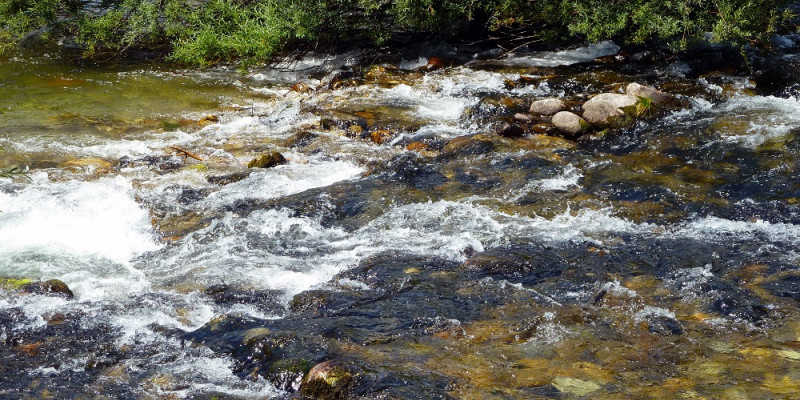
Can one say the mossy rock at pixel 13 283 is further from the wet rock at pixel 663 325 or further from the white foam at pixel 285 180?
the wet rock at pixel 663 325

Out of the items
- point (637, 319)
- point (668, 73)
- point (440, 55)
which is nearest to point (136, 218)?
point (637, 319)

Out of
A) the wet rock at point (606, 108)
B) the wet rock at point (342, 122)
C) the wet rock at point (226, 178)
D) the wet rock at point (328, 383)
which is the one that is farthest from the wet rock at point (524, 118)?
the wet rock at point (328, 383)

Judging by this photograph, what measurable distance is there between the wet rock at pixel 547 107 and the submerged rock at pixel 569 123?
1.59 feet

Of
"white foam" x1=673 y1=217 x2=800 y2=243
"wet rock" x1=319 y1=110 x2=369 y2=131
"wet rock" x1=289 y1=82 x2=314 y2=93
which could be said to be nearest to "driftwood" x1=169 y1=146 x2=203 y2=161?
"wet rock" x1=319 y1=110 x2=369 y2=131

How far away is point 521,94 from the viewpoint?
38.7 ft

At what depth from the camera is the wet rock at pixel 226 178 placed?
883 centimetres

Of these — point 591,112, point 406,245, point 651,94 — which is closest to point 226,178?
point 406,245

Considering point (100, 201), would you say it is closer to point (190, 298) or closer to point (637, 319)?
point (190, 298)

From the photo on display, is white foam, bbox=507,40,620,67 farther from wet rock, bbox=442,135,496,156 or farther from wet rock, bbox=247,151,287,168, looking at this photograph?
wet rock, bbox=247,151,287,168

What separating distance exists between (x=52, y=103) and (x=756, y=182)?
422 inches

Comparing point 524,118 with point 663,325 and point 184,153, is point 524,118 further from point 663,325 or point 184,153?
point 663,325

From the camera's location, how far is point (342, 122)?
10.8 meters

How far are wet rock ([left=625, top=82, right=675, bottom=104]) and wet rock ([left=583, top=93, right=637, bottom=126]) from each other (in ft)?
0.88

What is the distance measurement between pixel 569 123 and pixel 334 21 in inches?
218
